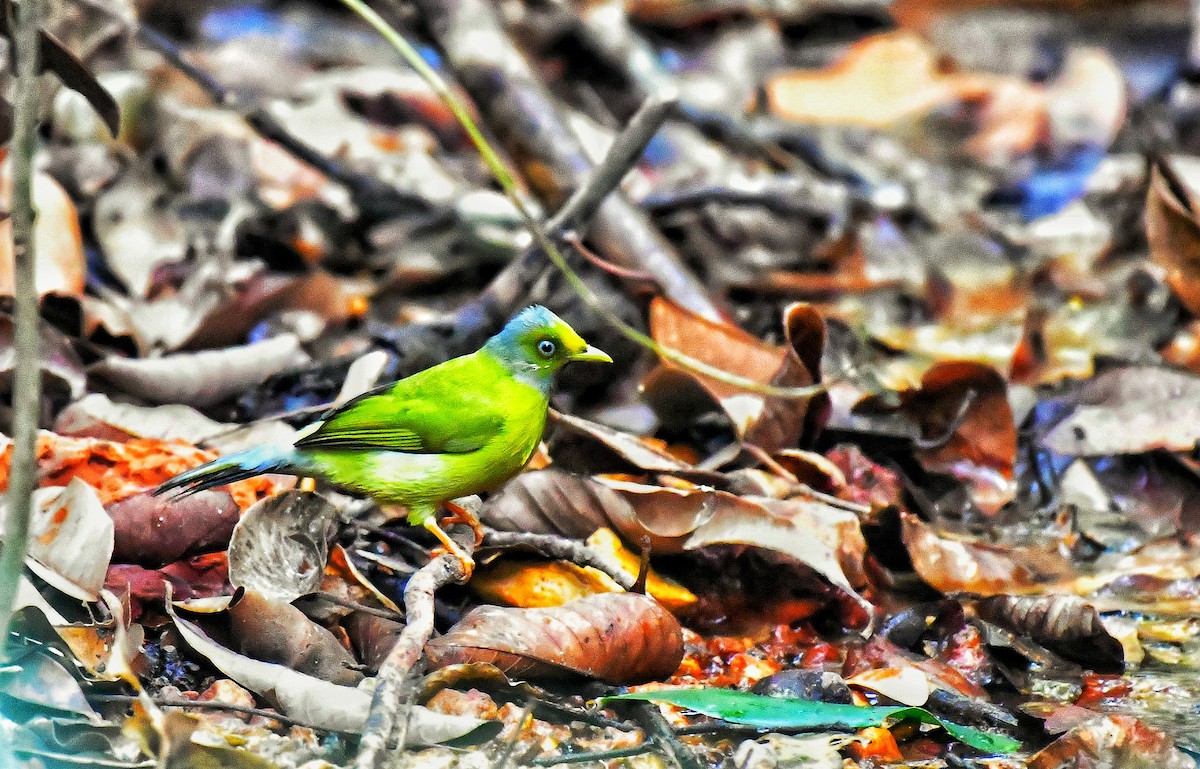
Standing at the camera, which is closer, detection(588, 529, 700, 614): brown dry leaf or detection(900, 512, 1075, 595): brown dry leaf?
detection(588, 529, 700, 614): brown dry leaf

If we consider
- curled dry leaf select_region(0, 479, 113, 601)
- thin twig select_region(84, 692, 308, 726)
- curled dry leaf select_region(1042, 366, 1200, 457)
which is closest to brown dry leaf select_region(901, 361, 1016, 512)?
curled dry leaf select_region(1042, 366, 1200, 457)

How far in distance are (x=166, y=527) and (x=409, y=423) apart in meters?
0.72

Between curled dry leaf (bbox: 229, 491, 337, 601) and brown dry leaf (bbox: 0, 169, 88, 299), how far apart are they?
1.64 metres

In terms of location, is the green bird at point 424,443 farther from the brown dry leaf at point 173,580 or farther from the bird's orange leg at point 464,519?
the brown dry leaf at point 173,580

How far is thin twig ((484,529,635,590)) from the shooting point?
A: 3301mm

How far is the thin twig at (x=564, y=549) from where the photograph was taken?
10.8ft

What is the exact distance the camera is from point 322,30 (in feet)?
26.8

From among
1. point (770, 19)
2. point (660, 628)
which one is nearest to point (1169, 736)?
point (660, 628)

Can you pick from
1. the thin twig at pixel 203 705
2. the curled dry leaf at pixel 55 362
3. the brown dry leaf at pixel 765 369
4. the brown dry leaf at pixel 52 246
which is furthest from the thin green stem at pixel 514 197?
the brown dry leaf at pixel 52 246

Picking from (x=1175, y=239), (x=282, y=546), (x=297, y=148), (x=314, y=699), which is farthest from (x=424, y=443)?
(x=1175, y=239)

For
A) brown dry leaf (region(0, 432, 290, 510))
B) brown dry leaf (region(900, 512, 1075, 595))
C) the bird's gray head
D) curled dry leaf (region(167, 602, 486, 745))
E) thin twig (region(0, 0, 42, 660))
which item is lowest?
brown dry leaf (region(900, 512, 1075, 595))

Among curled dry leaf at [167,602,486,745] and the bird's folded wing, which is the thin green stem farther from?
curled dry leaf at [167,602,486,745]

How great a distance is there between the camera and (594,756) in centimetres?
268

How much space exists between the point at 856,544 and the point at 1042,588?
56 centimetres
